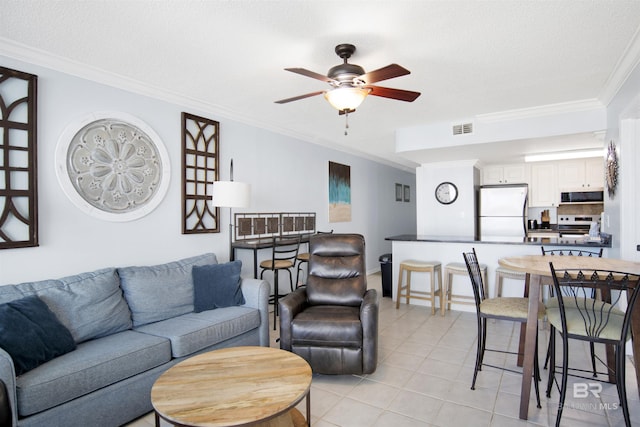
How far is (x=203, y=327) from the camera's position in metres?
2.70

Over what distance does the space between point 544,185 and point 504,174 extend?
693mm

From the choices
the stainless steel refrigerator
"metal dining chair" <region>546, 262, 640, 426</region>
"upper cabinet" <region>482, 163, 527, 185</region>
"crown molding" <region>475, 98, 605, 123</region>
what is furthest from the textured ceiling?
"upper cabinet" <region>482, 163, 527, 185</region>

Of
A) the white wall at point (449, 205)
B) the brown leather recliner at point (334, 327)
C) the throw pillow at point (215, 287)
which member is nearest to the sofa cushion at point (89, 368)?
the throw pillow at point (215, 287)

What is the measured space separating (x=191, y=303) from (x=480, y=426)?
7.79ft

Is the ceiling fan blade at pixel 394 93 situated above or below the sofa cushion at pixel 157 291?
above

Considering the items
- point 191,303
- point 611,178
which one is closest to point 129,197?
point 191,303

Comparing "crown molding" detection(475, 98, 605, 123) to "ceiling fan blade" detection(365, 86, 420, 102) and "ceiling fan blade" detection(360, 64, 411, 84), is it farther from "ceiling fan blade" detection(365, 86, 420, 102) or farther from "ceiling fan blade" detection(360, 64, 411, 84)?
"ceiling fan blade" detection(360, 64, 411, 84)

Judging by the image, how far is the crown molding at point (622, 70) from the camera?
2.49 meters

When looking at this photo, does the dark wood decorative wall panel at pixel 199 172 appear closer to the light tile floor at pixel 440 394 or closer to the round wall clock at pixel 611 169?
the light tile floor at pixel 440 394

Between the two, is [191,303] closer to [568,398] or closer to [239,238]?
Answer: [239,238]

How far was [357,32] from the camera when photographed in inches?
91.7

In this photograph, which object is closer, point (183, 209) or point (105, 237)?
point (105, 237)

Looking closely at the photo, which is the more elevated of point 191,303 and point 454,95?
point 454,95

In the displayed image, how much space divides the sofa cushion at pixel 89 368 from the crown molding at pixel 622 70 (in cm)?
386
